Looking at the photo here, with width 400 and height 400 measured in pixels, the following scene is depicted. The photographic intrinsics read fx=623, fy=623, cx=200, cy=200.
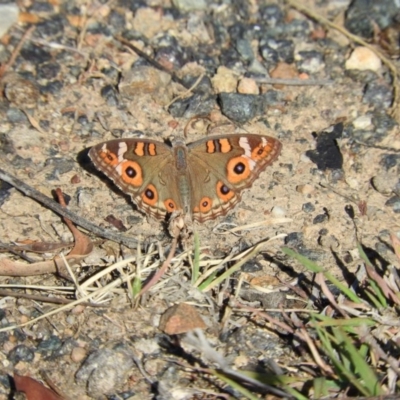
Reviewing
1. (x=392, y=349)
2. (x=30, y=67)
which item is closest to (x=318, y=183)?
(x=392, y=349)

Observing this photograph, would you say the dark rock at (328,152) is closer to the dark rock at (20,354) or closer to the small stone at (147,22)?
the small stone at (147,22)

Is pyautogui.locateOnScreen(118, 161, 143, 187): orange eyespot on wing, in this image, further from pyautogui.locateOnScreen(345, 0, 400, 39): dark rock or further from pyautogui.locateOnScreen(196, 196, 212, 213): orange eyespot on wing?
pyautogui.locateOnScreen(345, 0, 400, 39): dark rock

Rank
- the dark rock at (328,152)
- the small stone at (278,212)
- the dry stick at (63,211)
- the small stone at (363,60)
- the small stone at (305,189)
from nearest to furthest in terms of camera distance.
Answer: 1. the dry stick at (63,211)
2. the small stone at (278,212)
3. the small stone at (305,189)
4. the dark rock at (328,152)
5. the small stone at (363,60)

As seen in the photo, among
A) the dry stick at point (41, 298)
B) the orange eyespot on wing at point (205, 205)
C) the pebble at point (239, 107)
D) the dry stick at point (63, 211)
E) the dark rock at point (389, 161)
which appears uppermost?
the pebble at point (239, 107)

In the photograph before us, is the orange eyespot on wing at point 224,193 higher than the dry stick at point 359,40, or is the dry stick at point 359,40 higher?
the dry stick at point 359,40

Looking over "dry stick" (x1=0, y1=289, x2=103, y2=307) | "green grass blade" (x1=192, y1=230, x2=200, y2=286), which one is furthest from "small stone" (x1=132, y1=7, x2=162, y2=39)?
"dry stick" (x1=0, y1=289, x2=103, y2=307)

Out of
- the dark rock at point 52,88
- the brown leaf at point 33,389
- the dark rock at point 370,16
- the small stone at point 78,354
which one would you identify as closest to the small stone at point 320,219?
the small stone at point 78,354

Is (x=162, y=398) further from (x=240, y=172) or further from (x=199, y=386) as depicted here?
(x=240, y=172)
